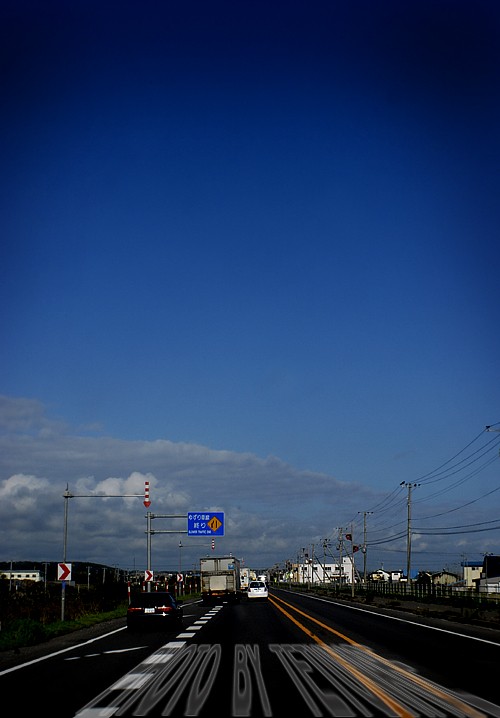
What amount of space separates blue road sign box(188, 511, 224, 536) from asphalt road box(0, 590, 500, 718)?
32821 mm

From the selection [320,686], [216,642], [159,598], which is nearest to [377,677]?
[320,686]

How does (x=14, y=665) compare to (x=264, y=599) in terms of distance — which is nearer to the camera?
(x=14, y=665)

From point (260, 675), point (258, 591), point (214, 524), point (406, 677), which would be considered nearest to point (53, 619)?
point (214, 524)

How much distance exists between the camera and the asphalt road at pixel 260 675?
11.7m

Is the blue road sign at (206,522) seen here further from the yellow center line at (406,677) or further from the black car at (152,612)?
A: the yellow center line at (406,677)

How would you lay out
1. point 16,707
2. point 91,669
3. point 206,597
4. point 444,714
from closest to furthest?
point 444,714 < point 16,707 < point 91,669 < point 206,597

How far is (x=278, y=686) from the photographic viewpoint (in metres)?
13.8

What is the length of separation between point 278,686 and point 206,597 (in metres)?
55.5

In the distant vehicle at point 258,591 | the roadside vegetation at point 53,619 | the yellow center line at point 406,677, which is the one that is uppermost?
the yellow center line at point 406,677

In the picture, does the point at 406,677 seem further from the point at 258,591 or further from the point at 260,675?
the point at 258,591

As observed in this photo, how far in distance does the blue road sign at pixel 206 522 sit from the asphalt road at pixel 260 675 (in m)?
32.8

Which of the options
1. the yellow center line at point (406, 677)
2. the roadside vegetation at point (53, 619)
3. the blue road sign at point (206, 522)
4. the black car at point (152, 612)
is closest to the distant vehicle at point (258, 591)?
the roadside vegetation at point (53, 619)

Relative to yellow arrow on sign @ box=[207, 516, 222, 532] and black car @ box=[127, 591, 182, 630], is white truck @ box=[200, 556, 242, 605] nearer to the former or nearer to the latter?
yellow arrow on sign @ box=[207, 516, 222, 532]

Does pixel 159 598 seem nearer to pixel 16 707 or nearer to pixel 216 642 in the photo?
pixel 216 642
